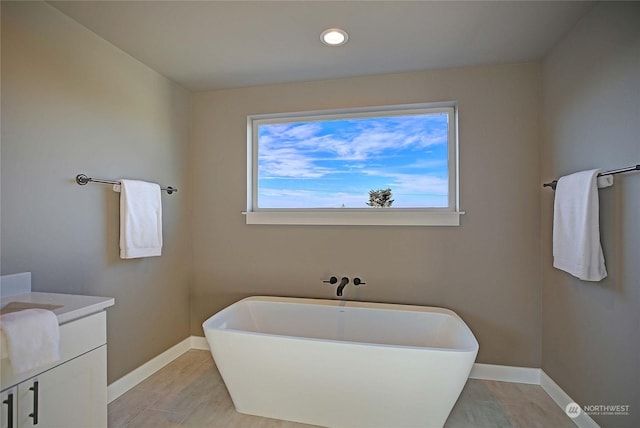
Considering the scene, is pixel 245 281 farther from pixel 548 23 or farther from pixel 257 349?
pixel 548 23

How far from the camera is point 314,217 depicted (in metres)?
2.76

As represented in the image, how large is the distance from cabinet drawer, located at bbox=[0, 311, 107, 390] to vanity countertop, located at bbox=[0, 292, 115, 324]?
1.0 inches

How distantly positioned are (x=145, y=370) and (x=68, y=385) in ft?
4.19

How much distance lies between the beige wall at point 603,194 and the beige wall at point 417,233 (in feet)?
0.72

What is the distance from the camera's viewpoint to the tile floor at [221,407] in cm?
195

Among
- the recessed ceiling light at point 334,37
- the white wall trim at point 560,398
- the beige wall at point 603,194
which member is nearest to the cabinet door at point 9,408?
the recessed ceiling light at point 334,37

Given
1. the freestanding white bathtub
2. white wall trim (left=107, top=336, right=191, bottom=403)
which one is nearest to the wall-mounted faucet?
the freestanding white bathtub

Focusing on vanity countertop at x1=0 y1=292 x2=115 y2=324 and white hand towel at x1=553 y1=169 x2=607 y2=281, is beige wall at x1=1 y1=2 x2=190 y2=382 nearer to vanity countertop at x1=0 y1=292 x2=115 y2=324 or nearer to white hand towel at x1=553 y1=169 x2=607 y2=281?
vanity countertop at x1=0 y1=292 x2=115 y2=324

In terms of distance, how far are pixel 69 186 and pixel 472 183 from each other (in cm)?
272

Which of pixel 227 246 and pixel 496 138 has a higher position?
pixel 496 138

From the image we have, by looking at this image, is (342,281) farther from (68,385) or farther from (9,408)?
(9,408)

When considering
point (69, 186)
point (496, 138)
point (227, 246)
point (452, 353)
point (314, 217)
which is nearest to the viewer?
point (452, 353)

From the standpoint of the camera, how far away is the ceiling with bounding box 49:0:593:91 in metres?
1.79

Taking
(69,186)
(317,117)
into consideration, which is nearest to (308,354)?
(69,186)
